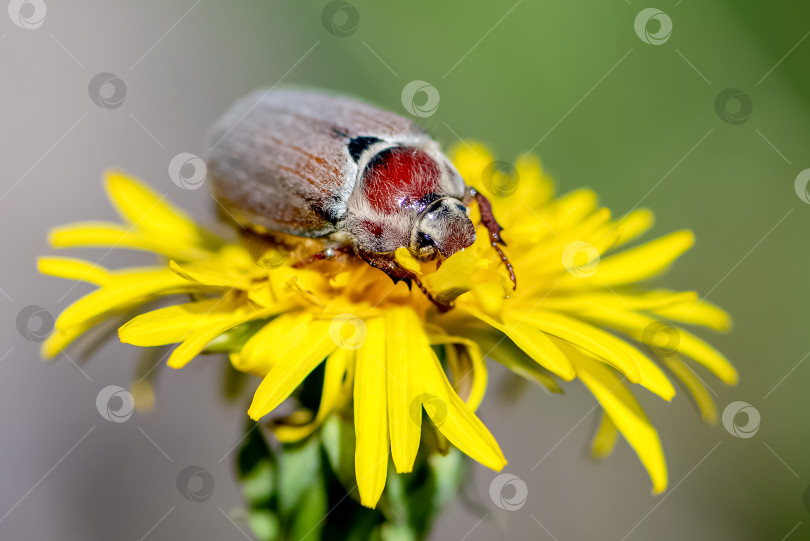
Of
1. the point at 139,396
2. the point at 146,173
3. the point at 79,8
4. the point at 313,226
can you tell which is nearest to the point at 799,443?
the point at 313,226

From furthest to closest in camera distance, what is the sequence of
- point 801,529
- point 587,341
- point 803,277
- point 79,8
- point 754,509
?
point 79,8 → point 803,277 → point 754,509 → point 801,529 → point 587,341

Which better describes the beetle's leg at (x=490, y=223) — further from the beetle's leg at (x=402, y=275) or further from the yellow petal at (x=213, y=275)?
the yellow petal at (x=213, y=275)

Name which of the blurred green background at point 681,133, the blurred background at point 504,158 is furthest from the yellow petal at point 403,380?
the blurred green background at point 681,133

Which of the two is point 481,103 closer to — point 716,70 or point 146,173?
point 716,70

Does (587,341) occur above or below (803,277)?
below

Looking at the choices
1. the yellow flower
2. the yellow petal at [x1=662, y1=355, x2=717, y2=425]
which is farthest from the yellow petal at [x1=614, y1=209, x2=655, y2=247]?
the yellow petal at [x1=662, y1=355, x2=717, y2=425]

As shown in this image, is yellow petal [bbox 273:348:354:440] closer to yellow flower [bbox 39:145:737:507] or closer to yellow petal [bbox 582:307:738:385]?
yellow flower [bbox 39:145:737:507]
